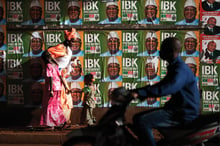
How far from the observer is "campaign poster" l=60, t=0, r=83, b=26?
408 inches

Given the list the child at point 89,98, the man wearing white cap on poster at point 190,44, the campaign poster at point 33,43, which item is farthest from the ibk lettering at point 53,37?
the man wearing white cap on poster at point 190,44

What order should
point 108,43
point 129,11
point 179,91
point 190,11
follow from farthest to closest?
point 108,43 → point 129,11 → point 190,11 → point 179,91

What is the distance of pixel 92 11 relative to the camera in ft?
33.9

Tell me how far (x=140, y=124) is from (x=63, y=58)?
4935 millimetres

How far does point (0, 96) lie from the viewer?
1072 cm

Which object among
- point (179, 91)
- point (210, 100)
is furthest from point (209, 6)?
point (179, 91)

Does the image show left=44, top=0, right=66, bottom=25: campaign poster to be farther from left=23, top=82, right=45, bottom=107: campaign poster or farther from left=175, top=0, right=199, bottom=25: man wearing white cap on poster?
left=175, top=0, right=199, bottom=25: man wearing white cap on poster

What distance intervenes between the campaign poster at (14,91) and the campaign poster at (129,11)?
276 centimetres

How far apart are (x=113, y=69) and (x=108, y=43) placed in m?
0.58

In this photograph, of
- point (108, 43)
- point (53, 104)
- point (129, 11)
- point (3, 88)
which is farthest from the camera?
point (3, 88)

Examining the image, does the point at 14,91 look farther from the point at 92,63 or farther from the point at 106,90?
the point at 106,90

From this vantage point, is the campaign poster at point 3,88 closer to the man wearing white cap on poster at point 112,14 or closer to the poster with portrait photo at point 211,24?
the man wearing white cap on poster at point 112,14

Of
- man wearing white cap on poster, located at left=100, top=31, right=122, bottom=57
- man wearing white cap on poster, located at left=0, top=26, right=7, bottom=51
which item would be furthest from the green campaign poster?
man wearing white cap on poster, located at left=100, top=31, right=122, bottom=57

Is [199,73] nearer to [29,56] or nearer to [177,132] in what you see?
[29,56]
